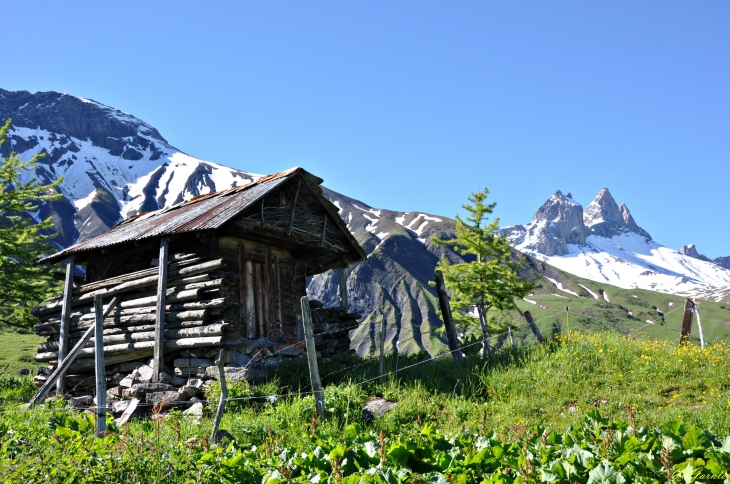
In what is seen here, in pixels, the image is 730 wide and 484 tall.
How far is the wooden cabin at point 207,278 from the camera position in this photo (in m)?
14.3

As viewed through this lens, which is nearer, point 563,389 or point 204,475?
point 204,475

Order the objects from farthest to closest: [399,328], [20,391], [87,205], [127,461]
→ [87,205], [399,328], [20,391], [127,461]

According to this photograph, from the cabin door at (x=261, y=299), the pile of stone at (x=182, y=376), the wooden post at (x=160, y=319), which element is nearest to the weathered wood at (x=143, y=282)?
the wooden post at (x=160, y=319)

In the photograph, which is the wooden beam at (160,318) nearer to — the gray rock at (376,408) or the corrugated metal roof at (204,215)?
the corrugated metal roof at (204,215)

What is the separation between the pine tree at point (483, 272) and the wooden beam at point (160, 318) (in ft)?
56.7

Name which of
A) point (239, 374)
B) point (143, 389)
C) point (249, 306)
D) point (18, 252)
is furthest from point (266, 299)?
point (18, 252)

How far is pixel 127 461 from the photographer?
15.1ft

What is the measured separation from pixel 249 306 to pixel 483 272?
15684 millimetres

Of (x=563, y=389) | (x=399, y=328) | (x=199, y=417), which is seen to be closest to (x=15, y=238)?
(x=199, y=417)

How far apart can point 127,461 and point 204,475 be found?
0.75m

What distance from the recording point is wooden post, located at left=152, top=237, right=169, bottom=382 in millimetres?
13906

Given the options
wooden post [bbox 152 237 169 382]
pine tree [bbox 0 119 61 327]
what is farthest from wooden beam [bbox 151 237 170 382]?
pine tree [bbox 0 119 61 327]

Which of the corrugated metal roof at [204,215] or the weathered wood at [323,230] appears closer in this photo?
the corrugated metal roof at [204,215]

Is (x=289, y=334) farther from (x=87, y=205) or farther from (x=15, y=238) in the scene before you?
(x=87, y=205)
